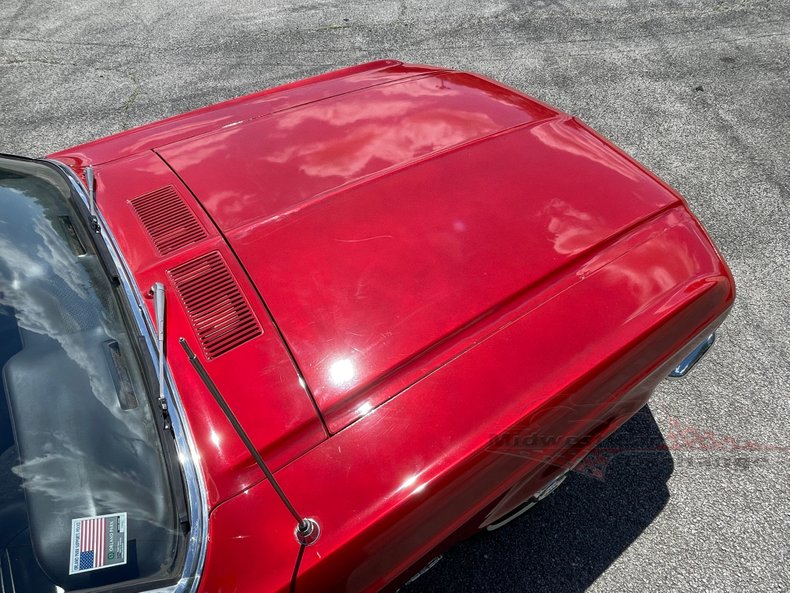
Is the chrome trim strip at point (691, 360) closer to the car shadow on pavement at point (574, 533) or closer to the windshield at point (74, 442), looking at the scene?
the car shadow on pavement at point (574, 533)

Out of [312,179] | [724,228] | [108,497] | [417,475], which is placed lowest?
[724,228]

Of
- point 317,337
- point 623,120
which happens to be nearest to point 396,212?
point 317,337

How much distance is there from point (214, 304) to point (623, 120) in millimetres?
3950

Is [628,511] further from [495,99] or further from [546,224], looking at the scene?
[495,99]

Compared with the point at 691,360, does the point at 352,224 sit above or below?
above

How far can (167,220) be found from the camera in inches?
80.8

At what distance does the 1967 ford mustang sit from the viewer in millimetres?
1412

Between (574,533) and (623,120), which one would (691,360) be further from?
(623,120)

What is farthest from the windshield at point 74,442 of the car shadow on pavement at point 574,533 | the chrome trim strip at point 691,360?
the chrome trim strip at point 691,360

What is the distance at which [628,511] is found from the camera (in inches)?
95.9

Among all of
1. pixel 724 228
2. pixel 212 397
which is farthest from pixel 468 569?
pixel 724 228

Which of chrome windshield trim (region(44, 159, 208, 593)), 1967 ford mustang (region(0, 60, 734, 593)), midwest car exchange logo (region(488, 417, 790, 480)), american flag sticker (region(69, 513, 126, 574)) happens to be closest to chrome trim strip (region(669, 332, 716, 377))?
1967 ford mustang (region(0, 60, 734, 593))

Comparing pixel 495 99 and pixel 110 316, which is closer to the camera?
pixel 110 316

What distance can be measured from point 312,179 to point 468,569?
5.58 feet
